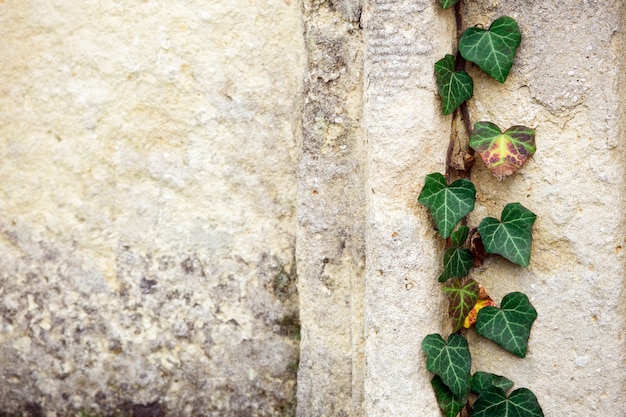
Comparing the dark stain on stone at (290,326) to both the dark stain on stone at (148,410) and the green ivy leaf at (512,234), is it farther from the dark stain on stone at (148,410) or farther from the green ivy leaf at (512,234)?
the green ivy leaf at (512,234)

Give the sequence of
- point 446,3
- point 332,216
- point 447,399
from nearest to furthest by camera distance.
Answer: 1. point 446,3
2. point 447,399
3. point 332,216

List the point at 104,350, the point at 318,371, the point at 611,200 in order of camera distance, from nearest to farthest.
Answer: the point at 611,200
the point at 318,371
the point at 104,350

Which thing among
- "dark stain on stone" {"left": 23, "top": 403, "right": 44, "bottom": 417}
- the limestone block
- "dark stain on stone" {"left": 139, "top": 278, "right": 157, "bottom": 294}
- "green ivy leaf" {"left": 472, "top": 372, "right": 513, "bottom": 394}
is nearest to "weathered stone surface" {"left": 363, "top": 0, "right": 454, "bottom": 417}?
the limestone block

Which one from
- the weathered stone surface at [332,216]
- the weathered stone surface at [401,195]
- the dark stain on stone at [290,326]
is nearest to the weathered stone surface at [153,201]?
the dark stain on stone at [290,326]

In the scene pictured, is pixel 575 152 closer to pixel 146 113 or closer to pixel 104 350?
pixel 146 113

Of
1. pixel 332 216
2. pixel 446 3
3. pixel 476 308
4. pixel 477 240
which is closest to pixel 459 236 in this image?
pixel 477 240

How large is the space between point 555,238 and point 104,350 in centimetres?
119

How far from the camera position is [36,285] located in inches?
76.3

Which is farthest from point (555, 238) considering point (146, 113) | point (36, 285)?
point (36, 285)

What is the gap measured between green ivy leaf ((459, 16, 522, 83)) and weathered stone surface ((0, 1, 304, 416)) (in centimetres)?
44

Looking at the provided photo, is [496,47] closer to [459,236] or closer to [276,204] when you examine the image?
[459,236]

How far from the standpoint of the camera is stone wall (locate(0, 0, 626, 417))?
1.41 m

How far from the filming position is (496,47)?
Answer: 1406mm

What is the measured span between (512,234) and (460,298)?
18 cm
